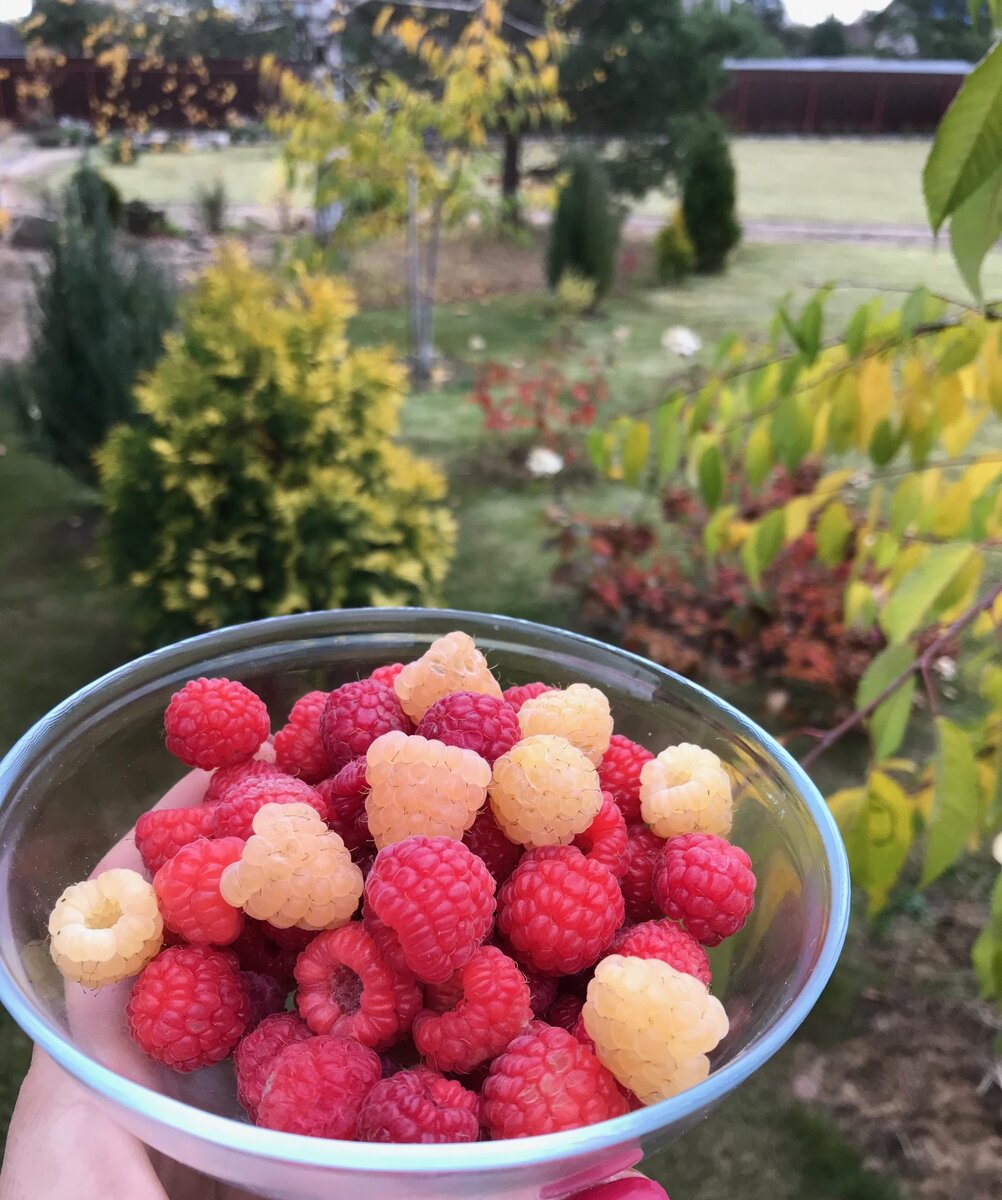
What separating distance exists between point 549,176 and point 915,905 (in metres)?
6.37

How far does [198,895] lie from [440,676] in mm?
259

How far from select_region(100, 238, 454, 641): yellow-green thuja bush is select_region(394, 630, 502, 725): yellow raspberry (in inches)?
61.3

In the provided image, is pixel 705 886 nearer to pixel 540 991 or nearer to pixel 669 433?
pixel 540 991

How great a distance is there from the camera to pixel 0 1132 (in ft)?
5.52

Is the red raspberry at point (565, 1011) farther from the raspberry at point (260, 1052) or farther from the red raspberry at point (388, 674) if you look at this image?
the red raspberry at point (388, 674)

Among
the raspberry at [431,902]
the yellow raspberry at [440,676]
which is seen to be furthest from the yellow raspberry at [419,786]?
the yellow raspberry at [440,676]

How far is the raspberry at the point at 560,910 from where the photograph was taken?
72cm

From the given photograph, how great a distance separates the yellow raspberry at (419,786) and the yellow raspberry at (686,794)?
6.5 inches

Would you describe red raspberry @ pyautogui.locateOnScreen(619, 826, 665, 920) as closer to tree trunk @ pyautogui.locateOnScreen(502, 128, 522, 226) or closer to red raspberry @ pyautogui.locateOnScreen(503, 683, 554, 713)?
red raspberry @ pyautogui.locateOnScreen(503, 683, 554, 713)

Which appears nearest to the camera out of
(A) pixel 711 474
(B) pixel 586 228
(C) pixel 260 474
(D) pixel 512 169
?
(A) pixel 711 474

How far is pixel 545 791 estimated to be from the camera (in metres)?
0.75

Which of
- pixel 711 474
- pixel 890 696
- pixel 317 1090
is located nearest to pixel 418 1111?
pixel 317 1090

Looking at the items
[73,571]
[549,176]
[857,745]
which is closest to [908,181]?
[549,176]

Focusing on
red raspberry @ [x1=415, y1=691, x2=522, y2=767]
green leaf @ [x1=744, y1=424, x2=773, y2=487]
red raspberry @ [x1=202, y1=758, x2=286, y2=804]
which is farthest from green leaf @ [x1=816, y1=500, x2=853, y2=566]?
red raspberry @ [x1=202, y1=758, x2=286, y2=804]
